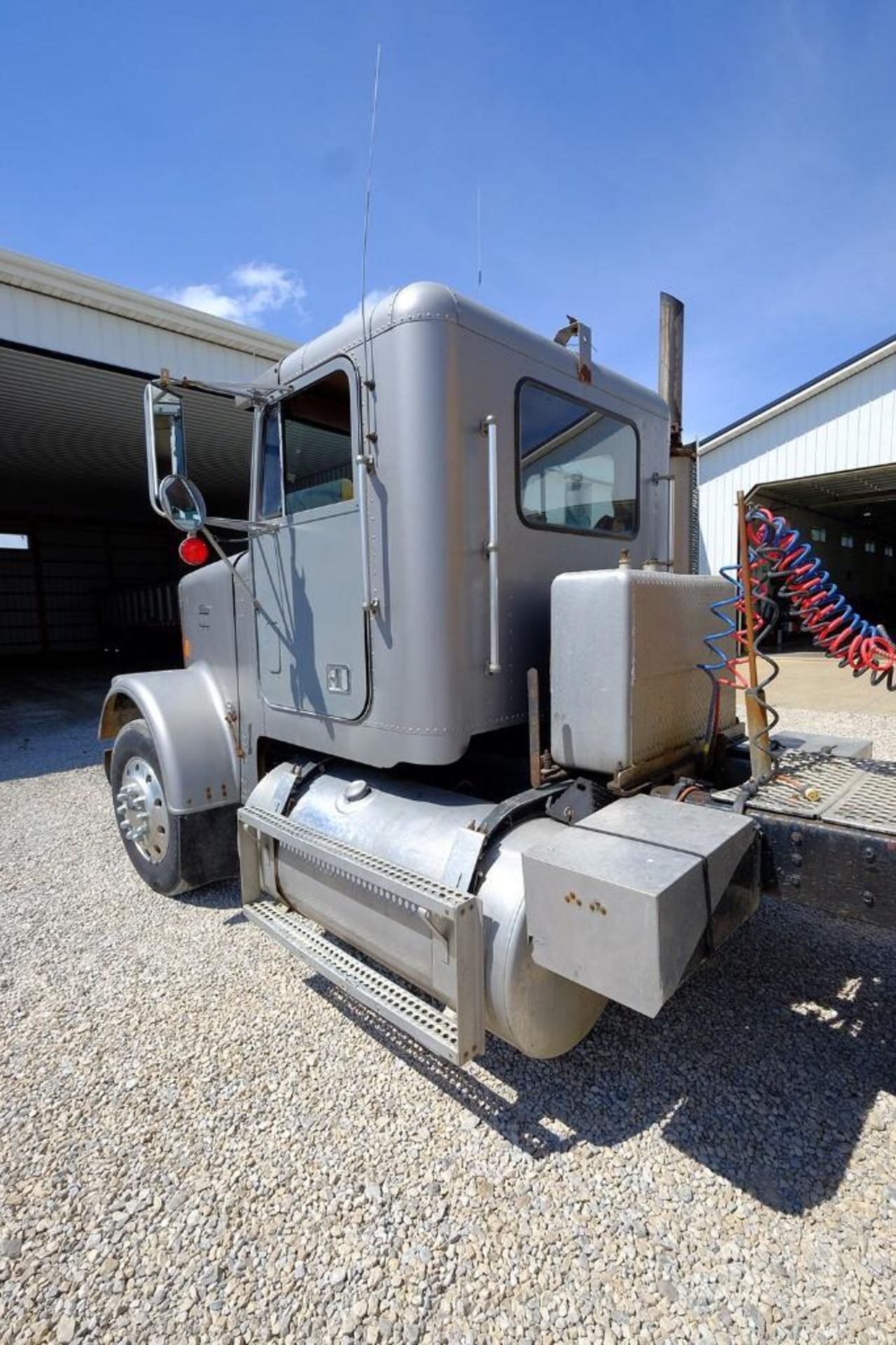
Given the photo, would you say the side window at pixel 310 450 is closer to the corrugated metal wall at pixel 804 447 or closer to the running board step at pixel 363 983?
the running board step at pixel 363 983

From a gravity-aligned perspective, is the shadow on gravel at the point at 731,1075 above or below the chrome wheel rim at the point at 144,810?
below

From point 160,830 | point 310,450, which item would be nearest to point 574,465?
point 310,450

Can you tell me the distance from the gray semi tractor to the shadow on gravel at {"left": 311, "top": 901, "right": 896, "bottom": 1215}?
299mm

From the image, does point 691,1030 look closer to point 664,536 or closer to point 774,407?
point 664,536

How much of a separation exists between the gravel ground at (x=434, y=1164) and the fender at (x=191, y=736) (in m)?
0.80

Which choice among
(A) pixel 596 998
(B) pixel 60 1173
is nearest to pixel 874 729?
(A) pixel 596 998

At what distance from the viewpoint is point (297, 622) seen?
297 centimetres

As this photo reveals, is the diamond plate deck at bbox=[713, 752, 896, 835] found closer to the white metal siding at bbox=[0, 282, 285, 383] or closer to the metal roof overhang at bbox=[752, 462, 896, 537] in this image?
the white metal siding at bbox=[0, 282, 285, 383]

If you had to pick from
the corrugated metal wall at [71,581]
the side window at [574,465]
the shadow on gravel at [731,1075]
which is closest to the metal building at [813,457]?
the side window at [574,465]

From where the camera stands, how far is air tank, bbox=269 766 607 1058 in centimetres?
197

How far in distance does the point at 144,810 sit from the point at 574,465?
2895 millimetres

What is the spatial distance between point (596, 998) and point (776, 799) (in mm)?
900

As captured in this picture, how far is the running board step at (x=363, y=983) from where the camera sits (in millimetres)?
2023

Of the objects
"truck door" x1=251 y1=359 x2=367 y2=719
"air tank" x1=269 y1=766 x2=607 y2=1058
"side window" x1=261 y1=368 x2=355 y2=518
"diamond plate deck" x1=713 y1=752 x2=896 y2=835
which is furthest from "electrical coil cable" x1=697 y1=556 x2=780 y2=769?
"side window" x1=261 y1=368 x2=355 y2=518
